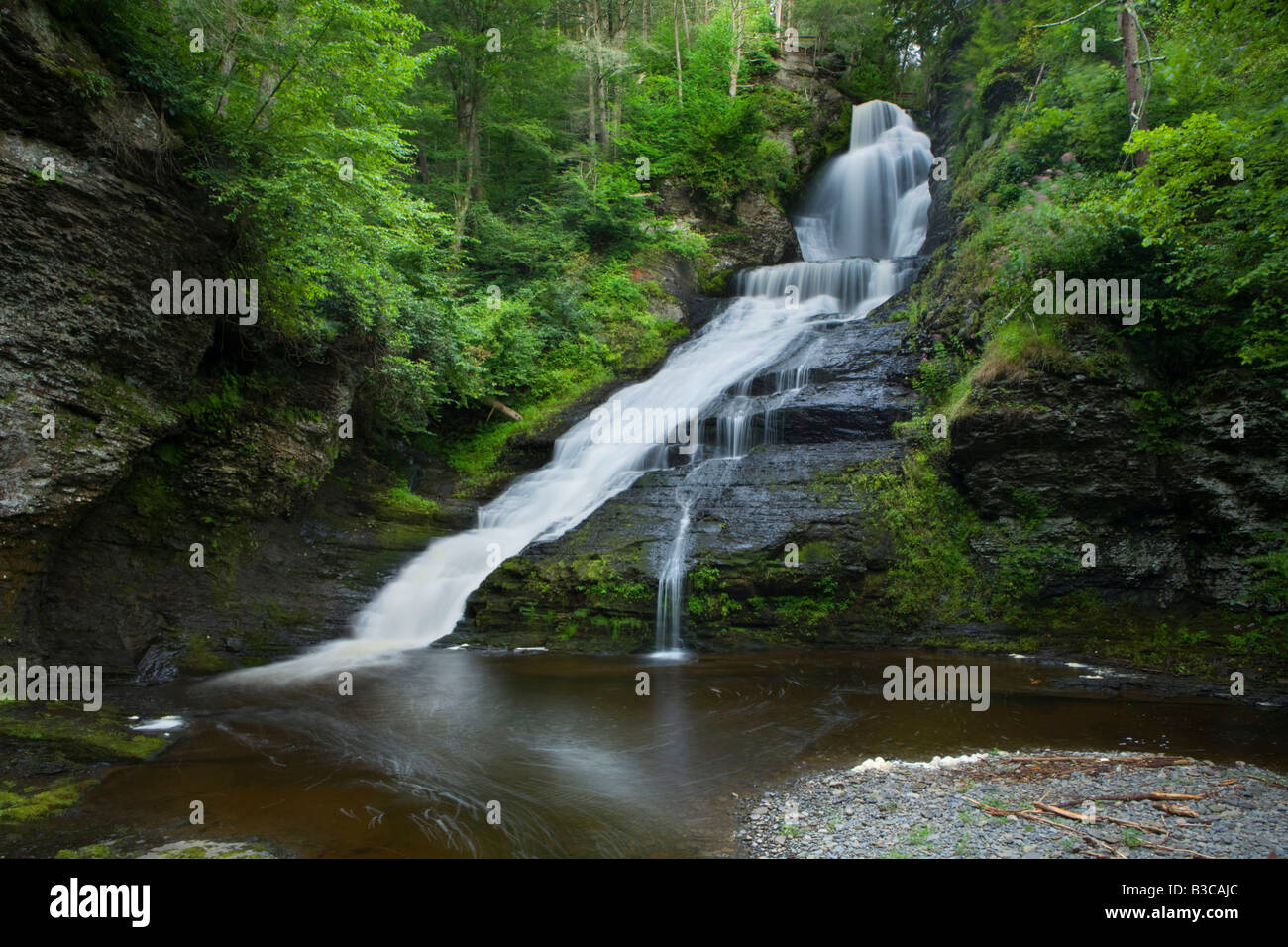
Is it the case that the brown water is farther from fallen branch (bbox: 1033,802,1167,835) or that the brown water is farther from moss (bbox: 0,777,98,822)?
fallen branch (bbox: 1033,802,1167,835)

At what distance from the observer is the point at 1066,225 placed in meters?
11.6

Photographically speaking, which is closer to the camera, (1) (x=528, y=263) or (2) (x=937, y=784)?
(2) (x=937, y=784)

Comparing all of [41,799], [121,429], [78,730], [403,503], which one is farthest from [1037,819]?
[403,503]

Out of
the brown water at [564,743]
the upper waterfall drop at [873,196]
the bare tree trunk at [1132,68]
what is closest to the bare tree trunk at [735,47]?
the upper waterfall drop at [873,196]

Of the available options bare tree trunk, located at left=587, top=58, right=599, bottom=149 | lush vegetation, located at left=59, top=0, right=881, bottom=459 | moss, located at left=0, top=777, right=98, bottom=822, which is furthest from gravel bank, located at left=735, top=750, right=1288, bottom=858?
bare tree trunk, located at left=587, top=58, right=599, bottom=149

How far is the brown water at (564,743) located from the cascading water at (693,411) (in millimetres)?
1748

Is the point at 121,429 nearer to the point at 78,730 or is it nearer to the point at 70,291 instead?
the point at 70,291

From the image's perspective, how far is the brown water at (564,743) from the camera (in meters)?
5.41

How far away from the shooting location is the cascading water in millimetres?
12227

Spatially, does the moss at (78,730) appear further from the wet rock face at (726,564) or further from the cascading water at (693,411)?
the wet rock face at (726,564)

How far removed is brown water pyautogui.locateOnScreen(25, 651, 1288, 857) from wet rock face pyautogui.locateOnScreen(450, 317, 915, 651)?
0.90 m
